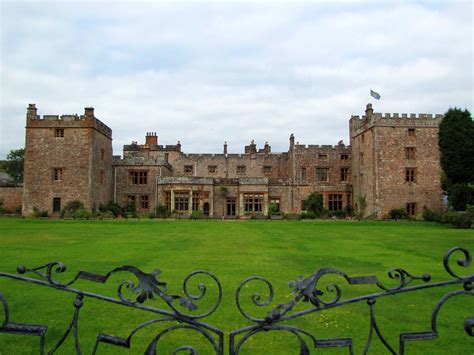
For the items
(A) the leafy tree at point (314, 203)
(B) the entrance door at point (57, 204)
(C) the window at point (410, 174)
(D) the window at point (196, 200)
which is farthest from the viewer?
(D) the window at point (196, 200)

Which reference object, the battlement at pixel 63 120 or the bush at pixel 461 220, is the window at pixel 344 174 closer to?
the bush at pixel 461 220

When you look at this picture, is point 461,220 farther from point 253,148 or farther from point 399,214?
point 253,148

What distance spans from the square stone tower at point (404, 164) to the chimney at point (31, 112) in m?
29.4

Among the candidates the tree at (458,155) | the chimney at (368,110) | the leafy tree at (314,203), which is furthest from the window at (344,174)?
the tree at (458,155)

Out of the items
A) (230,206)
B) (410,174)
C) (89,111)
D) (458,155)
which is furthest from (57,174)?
(458,155)

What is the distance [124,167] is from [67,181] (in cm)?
711

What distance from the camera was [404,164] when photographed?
120ft

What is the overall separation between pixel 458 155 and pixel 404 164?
8.22 metres

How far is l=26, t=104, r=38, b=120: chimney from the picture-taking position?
36750 millimetres

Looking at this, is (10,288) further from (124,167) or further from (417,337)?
(124,167)

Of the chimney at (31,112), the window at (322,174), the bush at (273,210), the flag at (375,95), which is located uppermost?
the flag at (375,95)

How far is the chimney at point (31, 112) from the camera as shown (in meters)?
36.8

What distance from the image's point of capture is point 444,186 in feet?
99.7

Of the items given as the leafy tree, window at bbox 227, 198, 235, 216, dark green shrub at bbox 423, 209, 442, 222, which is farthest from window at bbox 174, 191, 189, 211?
dark green shrub at bbox 423, 209, 442, 222
